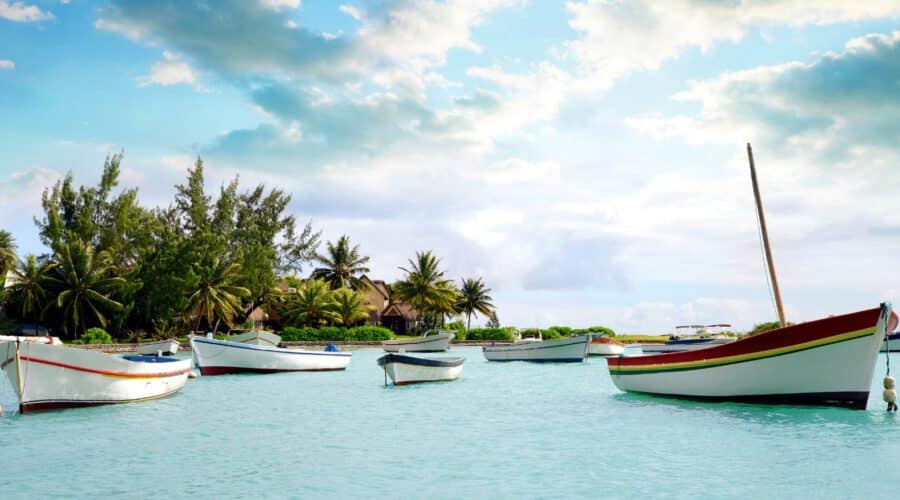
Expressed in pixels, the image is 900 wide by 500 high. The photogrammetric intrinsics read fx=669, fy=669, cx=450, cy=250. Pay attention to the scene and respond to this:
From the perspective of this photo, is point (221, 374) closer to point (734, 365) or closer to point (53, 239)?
point (734, 365)

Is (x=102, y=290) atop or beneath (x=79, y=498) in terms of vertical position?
atop

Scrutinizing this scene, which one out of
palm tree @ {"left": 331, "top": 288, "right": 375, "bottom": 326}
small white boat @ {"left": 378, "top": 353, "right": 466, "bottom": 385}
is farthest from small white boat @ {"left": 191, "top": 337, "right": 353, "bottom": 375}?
palm tree @ {"left": 331, "top": 288, "right": 375, "bottom": 326}

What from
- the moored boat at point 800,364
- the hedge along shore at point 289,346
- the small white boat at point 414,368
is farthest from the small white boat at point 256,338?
the moored boat at point 800,364

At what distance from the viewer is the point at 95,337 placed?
4281 cm

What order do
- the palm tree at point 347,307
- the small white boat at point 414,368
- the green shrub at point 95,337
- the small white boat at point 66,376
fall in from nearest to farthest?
the small white boat at point 66,376 → the small white boat at point 414,368 → the green shrub at point 95,337 → the palm tree at point 347,307

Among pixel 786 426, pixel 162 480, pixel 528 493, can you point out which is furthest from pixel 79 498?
pixel 786 426

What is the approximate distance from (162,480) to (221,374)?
20987 mm

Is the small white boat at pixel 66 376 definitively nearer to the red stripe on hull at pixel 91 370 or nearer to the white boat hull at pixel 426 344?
the red stripe on hull at pixel 91 370

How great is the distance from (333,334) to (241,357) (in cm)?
2434

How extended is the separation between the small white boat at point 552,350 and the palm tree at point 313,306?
62.5 ft

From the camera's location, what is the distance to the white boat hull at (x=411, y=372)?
25.0m

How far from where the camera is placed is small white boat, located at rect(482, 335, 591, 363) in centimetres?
4019

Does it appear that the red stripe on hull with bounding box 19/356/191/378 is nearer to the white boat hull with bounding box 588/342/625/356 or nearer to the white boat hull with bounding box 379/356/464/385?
the white boat hull with bounding box 379/356/464/385

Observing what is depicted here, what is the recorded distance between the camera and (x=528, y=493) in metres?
9.23
